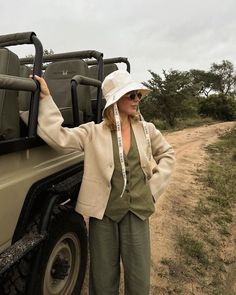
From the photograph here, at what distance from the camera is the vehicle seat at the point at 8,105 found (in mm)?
2234

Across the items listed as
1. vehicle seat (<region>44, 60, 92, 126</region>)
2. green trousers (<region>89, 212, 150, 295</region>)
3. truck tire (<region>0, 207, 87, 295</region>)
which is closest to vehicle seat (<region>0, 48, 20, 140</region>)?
truck tire (<region>0, 207, 87, 295</region>)

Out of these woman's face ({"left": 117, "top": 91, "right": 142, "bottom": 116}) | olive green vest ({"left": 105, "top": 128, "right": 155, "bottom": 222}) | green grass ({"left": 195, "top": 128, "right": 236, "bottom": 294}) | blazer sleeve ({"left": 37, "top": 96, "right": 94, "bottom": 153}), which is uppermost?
woman's face ({"left": 117, "top": 91, "right": 142, "bottom": 116})

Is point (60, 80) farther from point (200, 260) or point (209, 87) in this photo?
point (209, 87)

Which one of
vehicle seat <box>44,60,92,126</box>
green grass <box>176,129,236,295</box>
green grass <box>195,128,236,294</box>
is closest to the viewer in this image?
vehicle seat <box>44,60,92,126</box>

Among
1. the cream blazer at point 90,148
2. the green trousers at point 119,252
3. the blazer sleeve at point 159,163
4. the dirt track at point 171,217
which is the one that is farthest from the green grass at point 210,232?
the cream blazer at point 90,148

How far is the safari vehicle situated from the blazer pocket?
0.18m

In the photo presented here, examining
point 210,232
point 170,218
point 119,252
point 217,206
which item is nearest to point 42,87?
point 119,252

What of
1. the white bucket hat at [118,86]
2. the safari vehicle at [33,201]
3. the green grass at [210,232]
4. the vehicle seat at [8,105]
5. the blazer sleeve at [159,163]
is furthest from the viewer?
the green grass at [210,232]

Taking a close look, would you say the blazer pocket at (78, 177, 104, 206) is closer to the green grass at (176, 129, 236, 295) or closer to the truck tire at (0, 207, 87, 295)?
the truck tire at (0, 207, 87, 295)

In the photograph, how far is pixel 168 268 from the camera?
12.9ft

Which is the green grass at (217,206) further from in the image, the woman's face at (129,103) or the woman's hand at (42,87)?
the woman's hand at (42,87)

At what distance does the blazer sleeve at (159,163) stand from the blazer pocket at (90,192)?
0.38 meters

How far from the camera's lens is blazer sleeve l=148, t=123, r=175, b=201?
8.41 ft

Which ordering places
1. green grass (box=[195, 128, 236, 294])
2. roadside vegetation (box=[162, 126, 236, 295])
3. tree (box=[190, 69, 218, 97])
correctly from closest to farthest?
roadside vegetation (box=[162, 126, 236, 295]) → green grass (box=[195, 128, 236, 294]) → tree (box=[190, 69, 218, 97])
